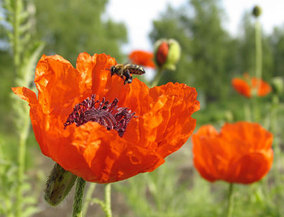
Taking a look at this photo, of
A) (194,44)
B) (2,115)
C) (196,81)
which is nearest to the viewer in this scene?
(2,115)

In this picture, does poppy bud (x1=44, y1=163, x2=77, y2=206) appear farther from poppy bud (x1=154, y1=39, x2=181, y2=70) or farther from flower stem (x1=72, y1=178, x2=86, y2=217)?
poppy bud (x1=154, y1=39, x2=181, y2=70)

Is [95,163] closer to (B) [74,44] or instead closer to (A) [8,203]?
(A) [8,203]

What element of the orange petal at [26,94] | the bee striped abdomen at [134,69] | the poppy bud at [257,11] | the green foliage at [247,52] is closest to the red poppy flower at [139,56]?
the poppy bud at [257,11]

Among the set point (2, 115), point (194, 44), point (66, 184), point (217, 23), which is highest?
point (217, 23)

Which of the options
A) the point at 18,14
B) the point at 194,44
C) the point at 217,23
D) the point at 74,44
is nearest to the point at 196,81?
the point at 194,44

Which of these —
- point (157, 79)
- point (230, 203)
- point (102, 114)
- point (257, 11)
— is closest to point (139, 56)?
point (257, 11)

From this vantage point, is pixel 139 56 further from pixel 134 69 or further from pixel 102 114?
pixel 102 114
